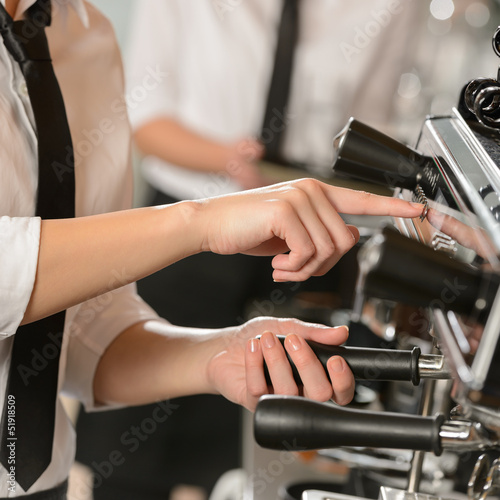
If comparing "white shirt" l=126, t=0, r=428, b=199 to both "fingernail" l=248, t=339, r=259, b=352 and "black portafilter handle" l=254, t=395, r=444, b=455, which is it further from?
"black portafilter handle" l=254, t=395, r=444, b=455

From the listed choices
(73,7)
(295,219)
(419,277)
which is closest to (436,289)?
(419,277)

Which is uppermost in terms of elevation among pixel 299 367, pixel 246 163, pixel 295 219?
pixel 295 219

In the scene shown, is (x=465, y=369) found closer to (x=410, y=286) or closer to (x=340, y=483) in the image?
(x=410, y=286)

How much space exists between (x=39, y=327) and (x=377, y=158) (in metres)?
0.39

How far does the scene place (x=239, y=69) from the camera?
1833 millimetres

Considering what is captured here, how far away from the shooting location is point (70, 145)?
0.78m

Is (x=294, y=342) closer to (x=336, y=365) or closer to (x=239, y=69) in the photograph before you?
(x=336, y=365)

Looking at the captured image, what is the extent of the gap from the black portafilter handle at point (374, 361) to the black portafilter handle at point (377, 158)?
15cm

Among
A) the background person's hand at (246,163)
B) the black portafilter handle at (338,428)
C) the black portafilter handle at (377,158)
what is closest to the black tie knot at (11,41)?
the black portafilter handle at (377,158)

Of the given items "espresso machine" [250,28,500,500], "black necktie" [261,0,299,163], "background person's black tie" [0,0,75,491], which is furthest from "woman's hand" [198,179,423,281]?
"black necktie" [261,0,299,163]

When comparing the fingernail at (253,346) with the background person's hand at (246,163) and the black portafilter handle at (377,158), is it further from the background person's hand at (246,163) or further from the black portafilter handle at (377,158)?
the background person's hand at (246,163)

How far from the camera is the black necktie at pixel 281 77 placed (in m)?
1.78

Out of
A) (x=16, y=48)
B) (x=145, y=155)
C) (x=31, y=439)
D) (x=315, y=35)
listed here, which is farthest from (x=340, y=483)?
(x=315, y=35)

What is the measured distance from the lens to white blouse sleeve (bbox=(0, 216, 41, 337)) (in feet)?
1.90
